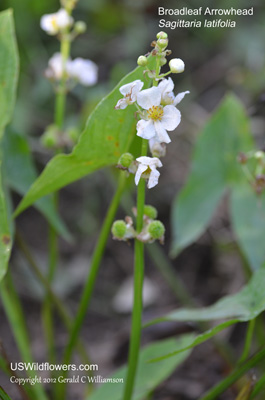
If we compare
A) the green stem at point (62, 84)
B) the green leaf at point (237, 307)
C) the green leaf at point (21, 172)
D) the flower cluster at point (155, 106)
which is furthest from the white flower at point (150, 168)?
the green stem at point (62, 84)

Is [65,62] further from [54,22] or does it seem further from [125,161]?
[125,161]

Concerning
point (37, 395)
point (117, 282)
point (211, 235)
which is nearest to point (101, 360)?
point (117, 282)

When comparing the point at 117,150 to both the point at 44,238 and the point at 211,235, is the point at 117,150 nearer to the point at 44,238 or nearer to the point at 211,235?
the point at 211,235

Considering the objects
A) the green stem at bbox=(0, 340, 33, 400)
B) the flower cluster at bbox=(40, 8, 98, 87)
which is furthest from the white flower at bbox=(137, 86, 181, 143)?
the flower cluster at bbox=(40, 8, 98, 87)

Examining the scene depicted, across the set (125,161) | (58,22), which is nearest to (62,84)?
(58,22)

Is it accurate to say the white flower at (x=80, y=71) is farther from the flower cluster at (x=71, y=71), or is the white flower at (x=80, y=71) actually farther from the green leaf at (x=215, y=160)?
the green leaf at (x=215, y=160)

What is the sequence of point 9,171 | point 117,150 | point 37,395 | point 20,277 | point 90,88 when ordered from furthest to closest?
point 90,88, point 20,277, point 9,171, point 37,395, point 117,150
